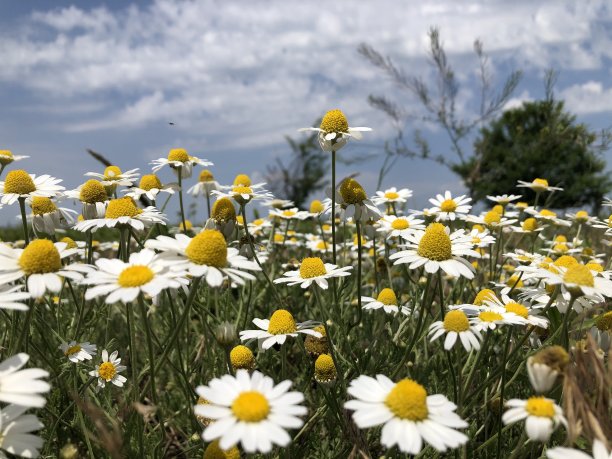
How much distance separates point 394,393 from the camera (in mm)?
1556

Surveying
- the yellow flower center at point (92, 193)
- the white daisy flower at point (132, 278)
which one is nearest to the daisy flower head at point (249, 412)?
the white daisy flower at point (132, 278)

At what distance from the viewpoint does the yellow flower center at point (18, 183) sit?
2.73 meters

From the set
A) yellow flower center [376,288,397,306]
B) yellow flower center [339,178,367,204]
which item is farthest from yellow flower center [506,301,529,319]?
yellow flower center [339,178,367,204]

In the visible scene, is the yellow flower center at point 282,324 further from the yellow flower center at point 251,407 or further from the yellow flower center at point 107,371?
the yellow flower center at point 107,371

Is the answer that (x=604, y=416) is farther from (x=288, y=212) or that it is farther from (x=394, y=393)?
(x=288, y=212)

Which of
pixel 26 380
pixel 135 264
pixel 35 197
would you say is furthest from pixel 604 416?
pixel 35 197

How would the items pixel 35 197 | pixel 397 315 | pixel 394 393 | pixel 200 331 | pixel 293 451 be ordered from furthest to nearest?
1. pixel 200 331
2. pixel 397 315
3. pixel 35 197
4. pixel 293 451
5. pixel 394 393

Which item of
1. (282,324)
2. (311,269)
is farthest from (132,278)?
(311,269)

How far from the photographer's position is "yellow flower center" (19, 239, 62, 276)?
69.9 inches

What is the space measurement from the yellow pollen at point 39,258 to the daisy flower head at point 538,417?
51.3 inches

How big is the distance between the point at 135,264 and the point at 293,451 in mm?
1058

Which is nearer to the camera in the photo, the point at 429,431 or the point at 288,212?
the point at 429,431

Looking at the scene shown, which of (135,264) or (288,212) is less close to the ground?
(135,264)

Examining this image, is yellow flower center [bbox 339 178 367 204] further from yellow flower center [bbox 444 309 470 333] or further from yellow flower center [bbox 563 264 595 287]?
yellow flower center [bbox 563 264 595 287]
